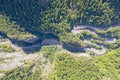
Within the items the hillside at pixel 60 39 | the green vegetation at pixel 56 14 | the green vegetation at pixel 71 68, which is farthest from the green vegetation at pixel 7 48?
the green vegetation at pixel 71 68

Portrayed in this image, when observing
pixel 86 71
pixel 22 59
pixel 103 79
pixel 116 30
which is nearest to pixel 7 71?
pixel 22 59

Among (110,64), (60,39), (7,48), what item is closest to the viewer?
(110,64)

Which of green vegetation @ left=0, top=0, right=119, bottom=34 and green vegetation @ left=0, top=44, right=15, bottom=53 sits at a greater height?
green vegetation @ left=0, top=0, right=119, bottom=34

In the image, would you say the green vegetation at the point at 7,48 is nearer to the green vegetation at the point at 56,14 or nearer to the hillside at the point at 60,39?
the hillside at the point at 60,39

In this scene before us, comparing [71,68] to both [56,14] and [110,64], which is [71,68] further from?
[56,14]

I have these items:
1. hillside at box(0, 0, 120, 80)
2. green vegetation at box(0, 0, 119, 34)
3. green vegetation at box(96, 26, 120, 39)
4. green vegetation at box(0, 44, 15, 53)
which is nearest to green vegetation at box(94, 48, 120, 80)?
hillside at box(0, 0, 120, 80)

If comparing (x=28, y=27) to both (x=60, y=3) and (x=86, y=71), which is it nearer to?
(x=60, y=3)

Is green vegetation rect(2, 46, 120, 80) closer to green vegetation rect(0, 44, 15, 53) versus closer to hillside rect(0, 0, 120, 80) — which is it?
hillside rect(0, 0, 120, 80)

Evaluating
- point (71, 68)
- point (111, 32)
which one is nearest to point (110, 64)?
point (111, 32)
